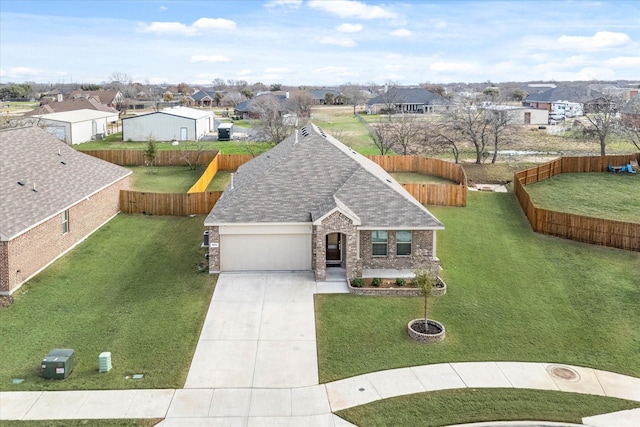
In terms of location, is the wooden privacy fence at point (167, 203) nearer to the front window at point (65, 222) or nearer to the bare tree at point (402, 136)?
the front window at point (65, 222)

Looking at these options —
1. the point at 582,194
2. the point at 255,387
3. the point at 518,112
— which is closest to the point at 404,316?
the point at 255,387

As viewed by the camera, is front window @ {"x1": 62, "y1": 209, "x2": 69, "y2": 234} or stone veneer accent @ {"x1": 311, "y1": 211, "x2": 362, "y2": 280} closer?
stone veneer accent @ {"x1": 311, "y1": 211, "x2": 362, "y2": 280}

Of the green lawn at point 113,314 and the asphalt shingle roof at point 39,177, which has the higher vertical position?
the asphalt shingle roof at point 39,177

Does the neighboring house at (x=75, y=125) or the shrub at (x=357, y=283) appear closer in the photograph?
the shrub at (x=357, y=283)

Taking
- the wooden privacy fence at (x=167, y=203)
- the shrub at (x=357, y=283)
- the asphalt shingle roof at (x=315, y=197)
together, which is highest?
the asphalt shingle roof at (x=315, y=197)

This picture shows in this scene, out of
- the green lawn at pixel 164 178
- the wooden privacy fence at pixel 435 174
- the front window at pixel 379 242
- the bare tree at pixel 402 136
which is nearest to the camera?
the front window at pixel 379 242

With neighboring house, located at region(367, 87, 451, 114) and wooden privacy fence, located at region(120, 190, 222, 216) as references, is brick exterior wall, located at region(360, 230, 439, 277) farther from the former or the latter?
neighboring house, located at region(367, 87, 451, 114)

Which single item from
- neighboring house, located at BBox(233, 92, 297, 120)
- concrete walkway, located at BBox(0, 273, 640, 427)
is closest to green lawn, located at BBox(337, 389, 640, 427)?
concrete walkway, located at BBox(0, 273, 640, 427)

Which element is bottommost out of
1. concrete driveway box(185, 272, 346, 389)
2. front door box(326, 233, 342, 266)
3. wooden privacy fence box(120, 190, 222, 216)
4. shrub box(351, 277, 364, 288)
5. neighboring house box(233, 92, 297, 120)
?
concrete driveway box(185, 272, 346, 389)

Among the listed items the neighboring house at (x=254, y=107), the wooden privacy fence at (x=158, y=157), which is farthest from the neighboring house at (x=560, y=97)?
the wooden privacy fence at (x=158, y=157)
